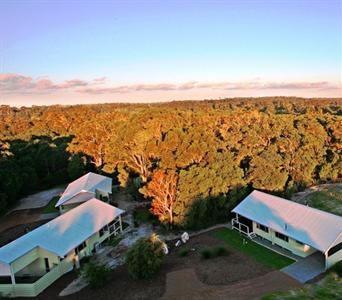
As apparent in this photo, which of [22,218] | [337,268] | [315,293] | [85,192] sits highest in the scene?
[315,293]

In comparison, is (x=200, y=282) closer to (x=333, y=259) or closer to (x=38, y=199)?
(x=333, y=259)

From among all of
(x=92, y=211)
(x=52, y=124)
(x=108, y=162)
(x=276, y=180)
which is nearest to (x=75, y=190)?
(x=108, y=162)

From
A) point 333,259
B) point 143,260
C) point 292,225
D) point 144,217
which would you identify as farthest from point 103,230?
point 333,259

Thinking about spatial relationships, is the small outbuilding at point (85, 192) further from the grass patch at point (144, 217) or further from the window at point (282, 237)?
the window at point (282, 237)

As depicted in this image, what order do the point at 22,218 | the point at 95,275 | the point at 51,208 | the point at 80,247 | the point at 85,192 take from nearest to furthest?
1. the point at 95,275
2. the point at 80,247
3. the point at 22,218
4. the point at 85,192
5. the point at 51,208

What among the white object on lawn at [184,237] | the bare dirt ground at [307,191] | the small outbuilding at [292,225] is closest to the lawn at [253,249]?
the small outbuilding at [292,225]

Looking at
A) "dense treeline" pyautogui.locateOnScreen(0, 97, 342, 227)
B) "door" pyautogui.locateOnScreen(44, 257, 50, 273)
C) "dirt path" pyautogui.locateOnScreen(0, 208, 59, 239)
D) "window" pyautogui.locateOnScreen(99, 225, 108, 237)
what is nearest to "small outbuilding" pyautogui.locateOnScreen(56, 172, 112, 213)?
"dense treeline" pyautogui.locateOnScreen(0, 97, 342, 227)

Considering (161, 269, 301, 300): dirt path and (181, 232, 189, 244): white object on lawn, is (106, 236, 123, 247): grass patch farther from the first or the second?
(161, 269, 301, 300): dirt path

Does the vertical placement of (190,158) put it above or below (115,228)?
above
